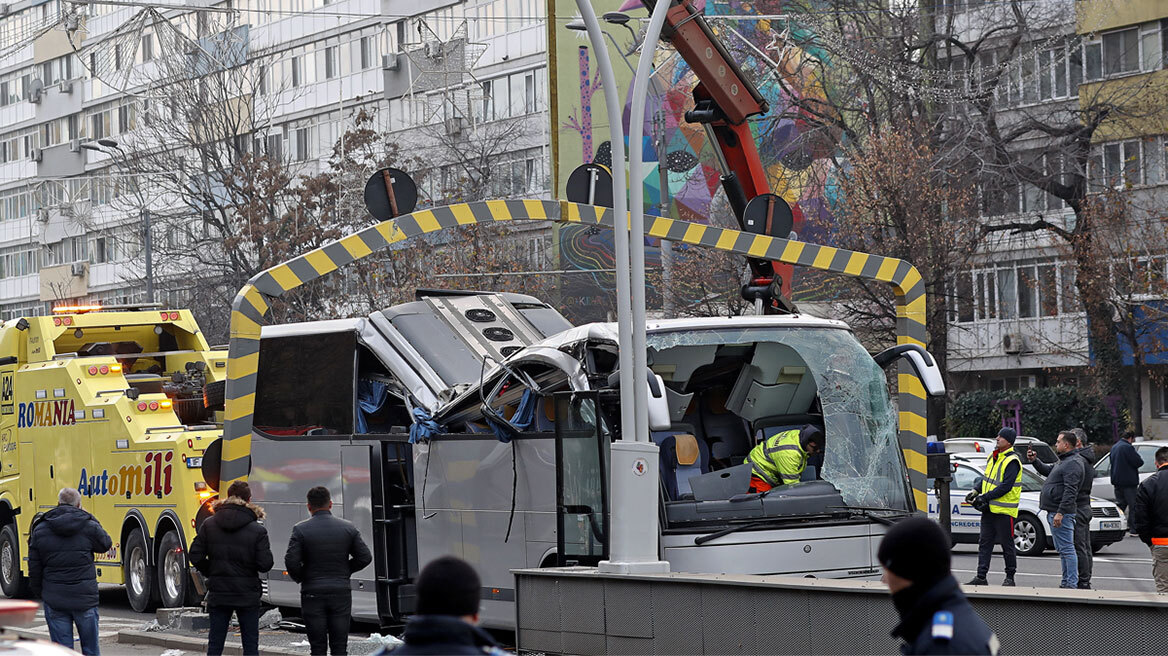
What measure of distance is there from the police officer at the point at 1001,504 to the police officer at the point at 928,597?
13419 millimetres

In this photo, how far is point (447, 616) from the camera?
4.72 metres

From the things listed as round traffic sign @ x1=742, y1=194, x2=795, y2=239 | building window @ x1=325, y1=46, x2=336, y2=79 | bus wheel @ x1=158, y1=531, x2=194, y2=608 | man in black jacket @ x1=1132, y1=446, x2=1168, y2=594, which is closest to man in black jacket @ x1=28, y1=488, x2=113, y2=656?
bus wheel @ x1=158, y1=531, x2=194, y2=608

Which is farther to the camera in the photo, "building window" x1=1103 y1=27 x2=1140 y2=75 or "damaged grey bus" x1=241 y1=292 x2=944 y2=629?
"building window" x1=1103 y1=27 x2=1140 y2=75

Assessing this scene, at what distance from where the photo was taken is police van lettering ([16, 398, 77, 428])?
20.3 meters

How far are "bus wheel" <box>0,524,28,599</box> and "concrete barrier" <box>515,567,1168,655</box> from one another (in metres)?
10.9

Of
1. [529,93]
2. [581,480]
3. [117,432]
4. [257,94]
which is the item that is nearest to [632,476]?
[581,480]

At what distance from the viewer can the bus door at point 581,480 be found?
42.8 feet

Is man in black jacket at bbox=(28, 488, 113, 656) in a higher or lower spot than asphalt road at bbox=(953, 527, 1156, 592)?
higher

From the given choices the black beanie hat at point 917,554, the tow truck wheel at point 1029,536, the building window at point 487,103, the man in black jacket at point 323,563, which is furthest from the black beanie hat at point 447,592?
the building window at point 487,103

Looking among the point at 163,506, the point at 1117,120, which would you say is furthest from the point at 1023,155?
the point at 163,506

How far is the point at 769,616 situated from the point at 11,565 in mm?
13794

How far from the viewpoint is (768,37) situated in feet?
146

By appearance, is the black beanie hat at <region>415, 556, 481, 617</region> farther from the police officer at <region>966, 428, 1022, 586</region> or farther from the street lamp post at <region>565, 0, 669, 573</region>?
the police officer at <region>966, 428, 1022, 586</region>

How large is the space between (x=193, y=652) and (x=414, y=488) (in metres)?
2.59
